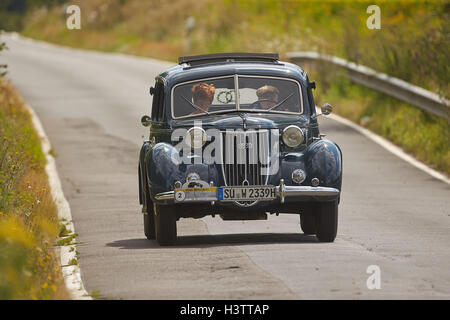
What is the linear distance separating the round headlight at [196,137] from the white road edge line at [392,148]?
7.12m

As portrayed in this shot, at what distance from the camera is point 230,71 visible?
13195mm

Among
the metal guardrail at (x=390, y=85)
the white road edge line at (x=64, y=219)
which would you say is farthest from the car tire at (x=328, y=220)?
the metal guardrail at (x=390, y=85)

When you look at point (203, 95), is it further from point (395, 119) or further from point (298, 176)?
point (395, 119)

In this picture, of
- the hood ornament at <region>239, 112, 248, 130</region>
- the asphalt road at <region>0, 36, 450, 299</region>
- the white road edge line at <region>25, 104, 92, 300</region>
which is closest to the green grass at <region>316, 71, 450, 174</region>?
the asphalt road at <region>0, 36, 450, 299</region>

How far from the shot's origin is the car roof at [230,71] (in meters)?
13.2

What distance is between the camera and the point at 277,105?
516 inches

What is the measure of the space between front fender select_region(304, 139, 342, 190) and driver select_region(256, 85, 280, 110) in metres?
0.87

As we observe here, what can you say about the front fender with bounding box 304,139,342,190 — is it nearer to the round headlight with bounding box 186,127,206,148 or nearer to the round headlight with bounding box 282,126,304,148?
the round headlight with bounding box 282,126,304,148

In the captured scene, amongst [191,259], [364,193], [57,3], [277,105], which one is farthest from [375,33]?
[57,3]

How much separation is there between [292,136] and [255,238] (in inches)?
55.3

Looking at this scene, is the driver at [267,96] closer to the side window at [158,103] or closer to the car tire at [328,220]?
the side window at [158,103]

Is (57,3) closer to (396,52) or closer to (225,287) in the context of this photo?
(396,52)

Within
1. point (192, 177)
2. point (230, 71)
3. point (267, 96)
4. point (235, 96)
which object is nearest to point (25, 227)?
point (192, 177)
